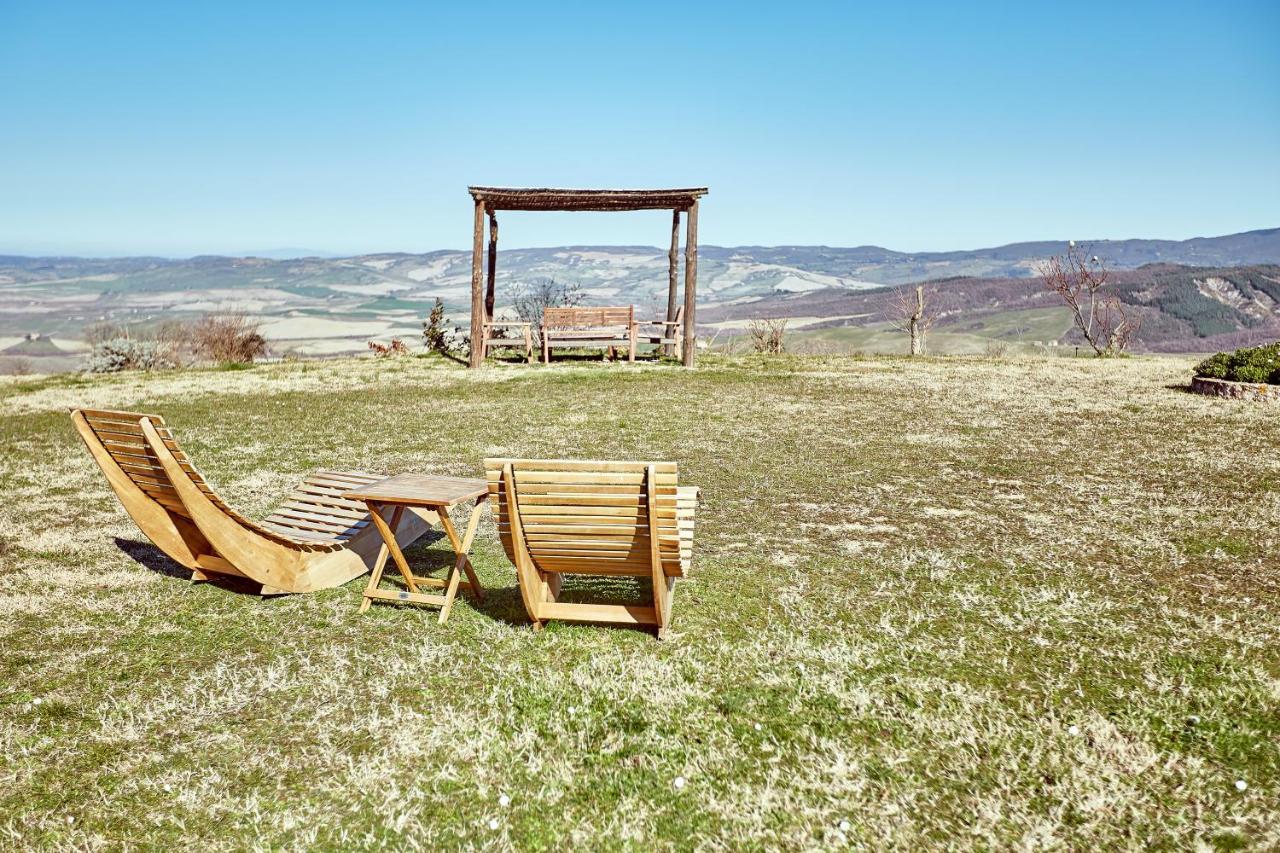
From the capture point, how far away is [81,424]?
4.95 metres

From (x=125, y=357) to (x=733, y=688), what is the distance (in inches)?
859

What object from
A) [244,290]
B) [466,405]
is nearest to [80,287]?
[244,290]

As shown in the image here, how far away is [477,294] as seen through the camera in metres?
18.6

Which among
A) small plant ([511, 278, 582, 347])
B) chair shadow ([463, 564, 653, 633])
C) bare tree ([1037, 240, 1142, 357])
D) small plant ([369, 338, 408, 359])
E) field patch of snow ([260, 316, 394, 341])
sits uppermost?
bare tree ([1037, 240, 1142, 357])

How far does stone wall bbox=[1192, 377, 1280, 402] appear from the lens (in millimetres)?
13219

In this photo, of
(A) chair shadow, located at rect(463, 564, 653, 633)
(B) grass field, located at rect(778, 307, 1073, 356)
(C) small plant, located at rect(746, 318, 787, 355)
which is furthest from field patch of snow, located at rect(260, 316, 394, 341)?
(A) chair shadow, located at rect(463, 564, 653, 633)

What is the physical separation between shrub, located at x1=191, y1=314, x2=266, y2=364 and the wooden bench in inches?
369

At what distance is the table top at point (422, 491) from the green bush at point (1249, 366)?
13968 millimetres

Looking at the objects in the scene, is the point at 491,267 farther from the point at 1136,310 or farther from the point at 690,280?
the point at 1136,310

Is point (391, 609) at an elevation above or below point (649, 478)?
below

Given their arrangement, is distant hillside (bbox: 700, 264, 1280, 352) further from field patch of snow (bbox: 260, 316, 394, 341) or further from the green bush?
the green bush

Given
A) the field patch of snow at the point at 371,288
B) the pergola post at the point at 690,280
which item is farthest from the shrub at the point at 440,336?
the field patch of snow at the point at 371,288

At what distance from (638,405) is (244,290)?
17429 centimetres

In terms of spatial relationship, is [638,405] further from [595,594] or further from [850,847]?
[850,847]
